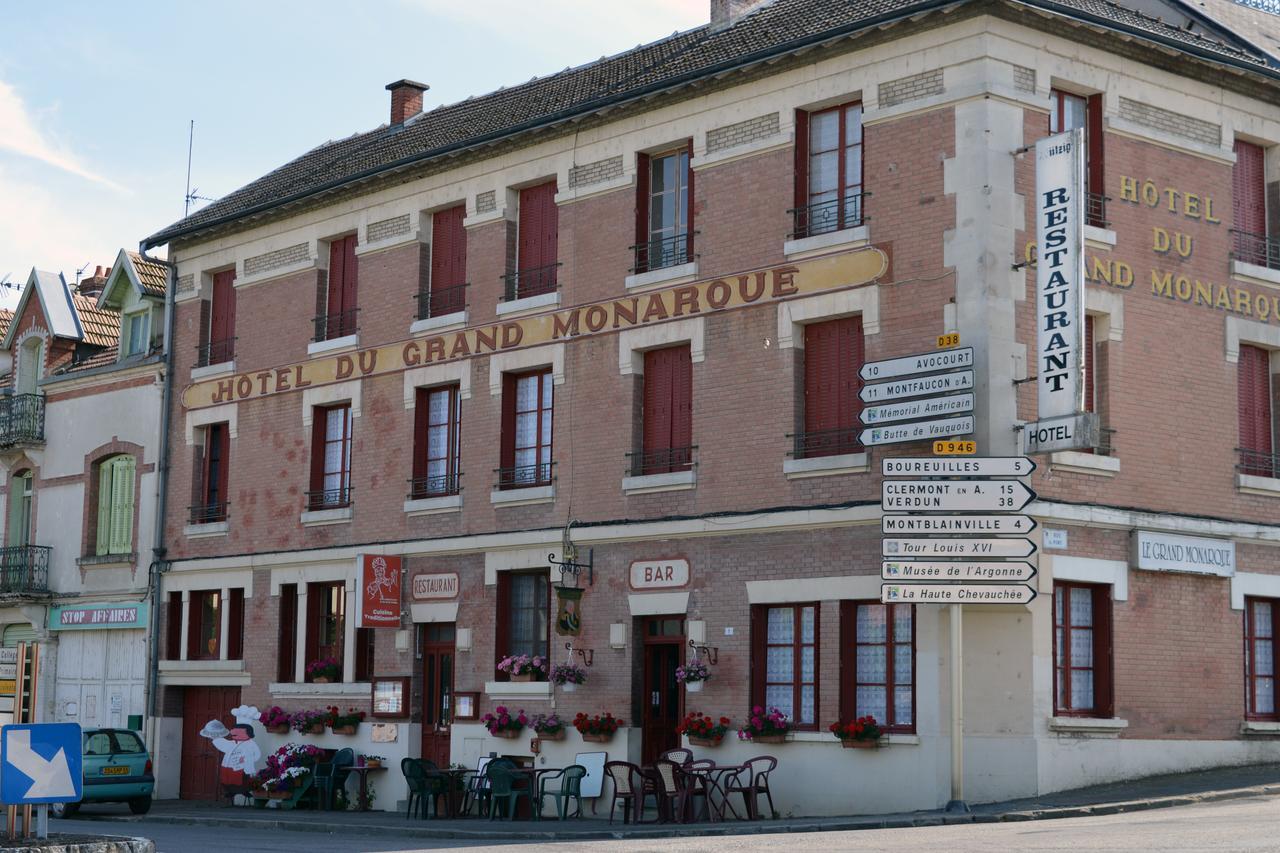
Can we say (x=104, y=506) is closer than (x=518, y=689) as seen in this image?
No

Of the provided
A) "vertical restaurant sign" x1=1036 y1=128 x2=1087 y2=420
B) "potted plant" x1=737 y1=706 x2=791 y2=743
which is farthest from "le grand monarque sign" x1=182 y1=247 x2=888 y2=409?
"potted plant" x1=737 y1=706 x2=791 y2=743

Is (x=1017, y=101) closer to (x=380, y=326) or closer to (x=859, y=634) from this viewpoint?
(x=859, y=634)

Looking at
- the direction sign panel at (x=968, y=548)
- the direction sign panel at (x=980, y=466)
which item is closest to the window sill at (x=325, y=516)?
the direction sign panel at (x=968, y=548)

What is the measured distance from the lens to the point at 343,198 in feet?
96.9

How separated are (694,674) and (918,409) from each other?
4637mm

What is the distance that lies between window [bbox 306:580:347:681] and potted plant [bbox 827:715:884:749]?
34.6ft

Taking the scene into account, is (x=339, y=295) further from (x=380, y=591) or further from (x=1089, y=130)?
(x=1089, y=130)

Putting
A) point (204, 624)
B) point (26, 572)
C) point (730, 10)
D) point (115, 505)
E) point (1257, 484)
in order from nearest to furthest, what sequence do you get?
point (1257, 484) → point (730, 10) → point (204, 624) → point (115, 505) → point (26, 572)

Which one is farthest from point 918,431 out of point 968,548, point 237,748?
point 237,748

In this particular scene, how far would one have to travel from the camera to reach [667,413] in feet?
79.3

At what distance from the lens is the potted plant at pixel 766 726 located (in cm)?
2166

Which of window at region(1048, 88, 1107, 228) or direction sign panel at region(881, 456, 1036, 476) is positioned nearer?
direction sign panel at region(881, 456, 1036, 476)

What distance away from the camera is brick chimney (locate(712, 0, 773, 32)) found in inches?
1065

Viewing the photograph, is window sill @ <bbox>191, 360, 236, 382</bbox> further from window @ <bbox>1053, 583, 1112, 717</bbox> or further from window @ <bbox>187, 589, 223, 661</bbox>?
window @ <bbox>1053, 583, 1112, 717</bbox>
